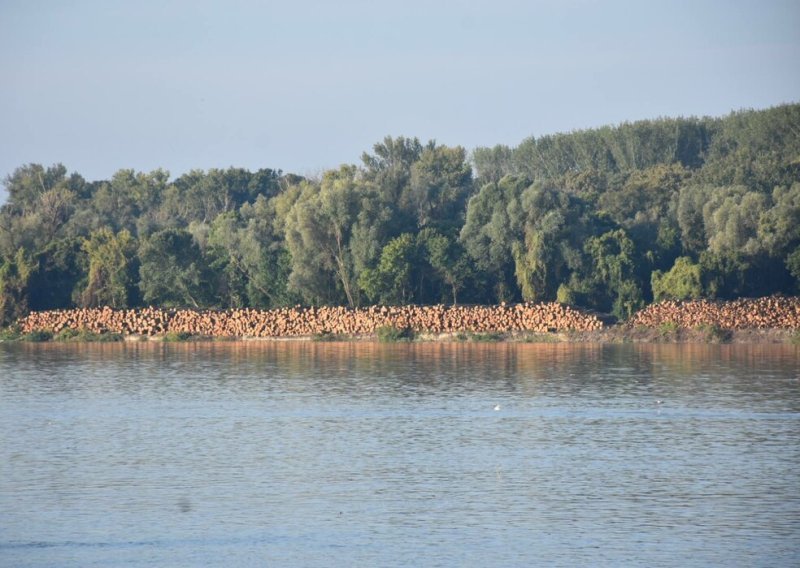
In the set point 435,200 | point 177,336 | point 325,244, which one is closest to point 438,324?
point 325,244

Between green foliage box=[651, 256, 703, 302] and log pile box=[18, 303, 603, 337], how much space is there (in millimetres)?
3044

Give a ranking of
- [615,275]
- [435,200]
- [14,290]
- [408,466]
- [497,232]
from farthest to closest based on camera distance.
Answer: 1. [435,200]
2. [14,290]
3. [497,232]
4. [615,275]
5. [408,466]

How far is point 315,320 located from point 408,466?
127ft

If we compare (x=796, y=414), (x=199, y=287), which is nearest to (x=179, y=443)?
(x=796, y=414)

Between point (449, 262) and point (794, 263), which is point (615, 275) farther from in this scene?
point (449, 262)

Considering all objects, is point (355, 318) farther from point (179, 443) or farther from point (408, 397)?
point (179, 443)

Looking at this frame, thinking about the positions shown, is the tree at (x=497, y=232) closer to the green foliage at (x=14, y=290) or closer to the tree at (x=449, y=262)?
the tree at (x=449, y=262)

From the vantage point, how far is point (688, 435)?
28.4 m

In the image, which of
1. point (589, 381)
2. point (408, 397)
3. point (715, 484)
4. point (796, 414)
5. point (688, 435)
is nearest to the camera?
point (715, 484)

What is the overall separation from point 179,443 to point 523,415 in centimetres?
834

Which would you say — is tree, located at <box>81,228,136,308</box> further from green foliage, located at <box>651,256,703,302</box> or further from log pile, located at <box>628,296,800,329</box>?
green foliage, located at <box>651,256,703,302</box>

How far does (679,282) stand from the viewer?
57125 mm

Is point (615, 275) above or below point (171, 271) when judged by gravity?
below

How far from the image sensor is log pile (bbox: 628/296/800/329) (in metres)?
53.7
